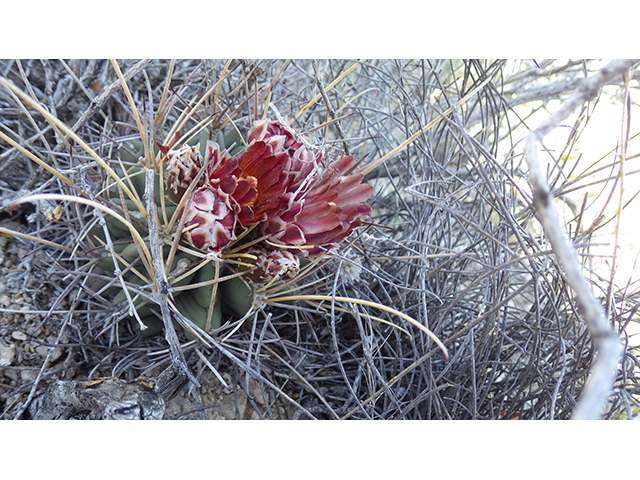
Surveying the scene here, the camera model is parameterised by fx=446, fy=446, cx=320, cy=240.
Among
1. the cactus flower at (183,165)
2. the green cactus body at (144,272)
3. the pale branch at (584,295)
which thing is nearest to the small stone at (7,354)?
the green cactus body at (144,272)

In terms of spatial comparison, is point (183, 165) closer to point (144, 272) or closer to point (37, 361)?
point (144, 272)

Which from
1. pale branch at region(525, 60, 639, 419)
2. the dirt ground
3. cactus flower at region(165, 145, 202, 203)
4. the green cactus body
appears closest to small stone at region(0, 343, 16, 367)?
the dirt ground

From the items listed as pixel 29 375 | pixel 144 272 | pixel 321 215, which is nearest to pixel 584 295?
pixel 321 215

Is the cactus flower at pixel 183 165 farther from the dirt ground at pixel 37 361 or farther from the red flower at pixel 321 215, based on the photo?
the dirt ground at pixel 37 361

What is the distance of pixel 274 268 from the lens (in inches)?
20.3

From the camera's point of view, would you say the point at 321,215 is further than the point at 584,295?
Yes

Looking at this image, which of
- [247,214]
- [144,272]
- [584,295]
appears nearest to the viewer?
[584,295]

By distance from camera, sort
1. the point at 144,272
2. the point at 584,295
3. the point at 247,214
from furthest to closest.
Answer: the point at 144,272 → the point at 247,214 → the point at 584,295

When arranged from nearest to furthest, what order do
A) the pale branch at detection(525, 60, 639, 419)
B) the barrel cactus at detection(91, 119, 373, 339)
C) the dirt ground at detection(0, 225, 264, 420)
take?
the pale branch at detection(525, 60, 639, 419)
the barrel cactus at detection(91, 119, 373, 339)
the dirt ground at detection(0, 225, 264, 420)

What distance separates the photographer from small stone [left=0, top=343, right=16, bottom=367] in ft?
2.00

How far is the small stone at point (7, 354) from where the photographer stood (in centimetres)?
61

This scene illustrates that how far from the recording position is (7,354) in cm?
62

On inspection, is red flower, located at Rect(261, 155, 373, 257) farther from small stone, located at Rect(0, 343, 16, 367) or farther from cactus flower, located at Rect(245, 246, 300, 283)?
small stone, located at Rect(0, 343, 16, 367)
